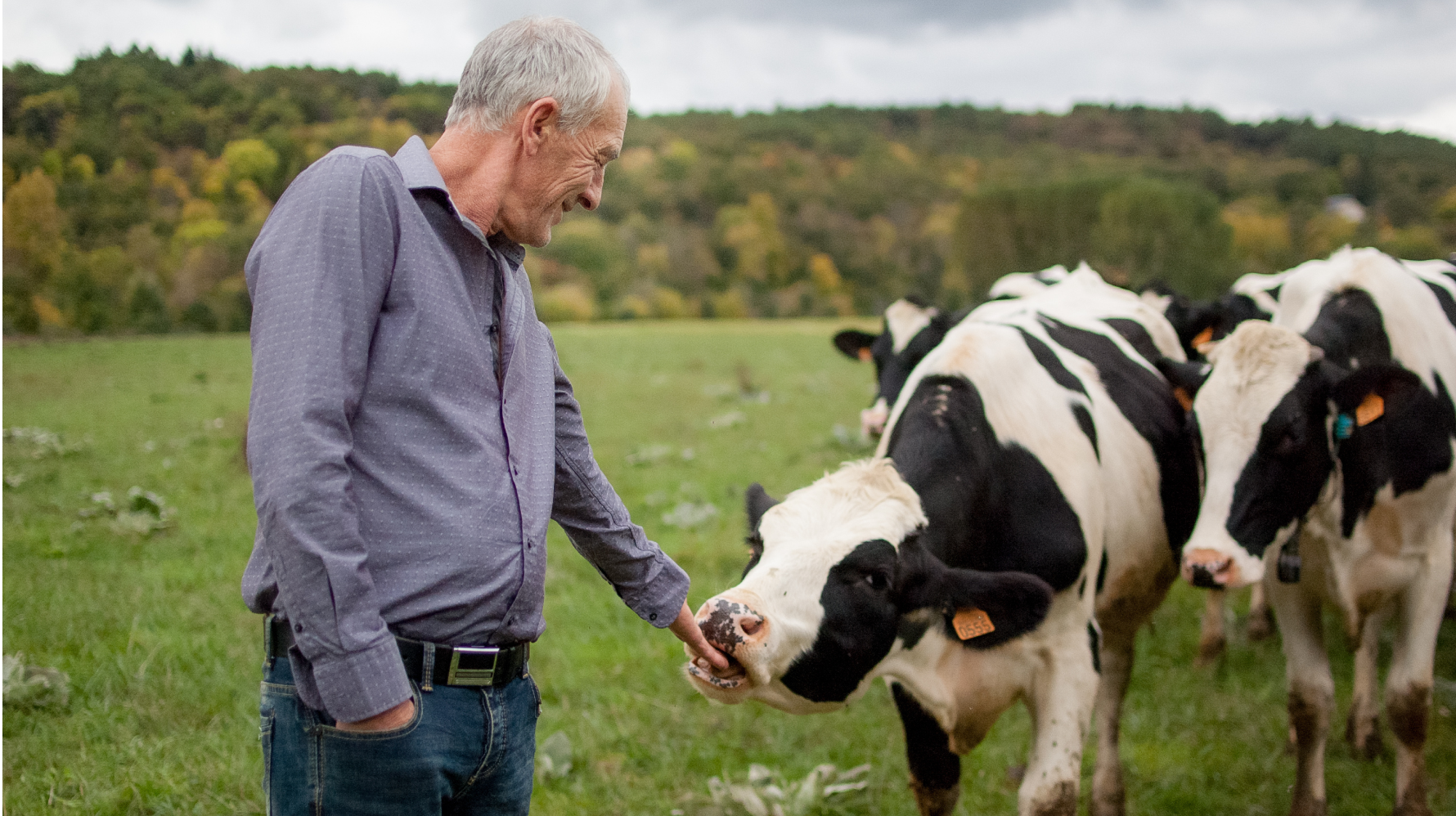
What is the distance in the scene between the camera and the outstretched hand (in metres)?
2.54

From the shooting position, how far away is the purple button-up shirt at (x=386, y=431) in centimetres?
156

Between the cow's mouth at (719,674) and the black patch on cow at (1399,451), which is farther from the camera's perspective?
the black patch on cow at (1399,451)

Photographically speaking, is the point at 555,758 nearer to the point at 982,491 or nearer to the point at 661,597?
the point at 982,491

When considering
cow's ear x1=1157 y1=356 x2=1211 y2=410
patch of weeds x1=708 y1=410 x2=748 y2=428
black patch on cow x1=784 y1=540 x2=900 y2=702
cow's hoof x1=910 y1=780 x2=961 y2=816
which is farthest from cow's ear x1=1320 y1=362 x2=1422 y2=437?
patch of weeds x1=708 y1=410 x2=748 y2=428

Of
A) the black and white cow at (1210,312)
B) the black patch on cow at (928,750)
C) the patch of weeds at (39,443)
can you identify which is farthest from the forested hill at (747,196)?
the black patch on cow at (928,750)

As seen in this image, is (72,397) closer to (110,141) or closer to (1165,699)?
(110,141)

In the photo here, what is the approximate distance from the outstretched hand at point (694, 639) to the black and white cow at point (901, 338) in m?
4.24

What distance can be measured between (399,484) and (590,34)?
3.00ft

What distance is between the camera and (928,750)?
3.86 meters

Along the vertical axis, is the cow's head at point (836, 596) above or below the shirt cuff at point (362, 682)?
below

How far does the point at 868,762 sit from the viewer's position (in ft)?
15.9

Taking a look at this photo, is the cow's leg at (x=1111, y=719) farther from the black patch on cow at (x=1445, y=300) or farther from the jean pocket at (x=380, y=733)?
the jean pocket at (x=380, y=733)

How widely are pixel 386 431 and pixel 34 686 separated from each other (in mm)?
3899

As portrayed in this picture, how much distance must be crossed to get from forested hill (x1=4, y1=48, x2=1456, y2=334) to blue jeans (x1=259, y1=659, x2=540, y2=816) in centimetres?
532
